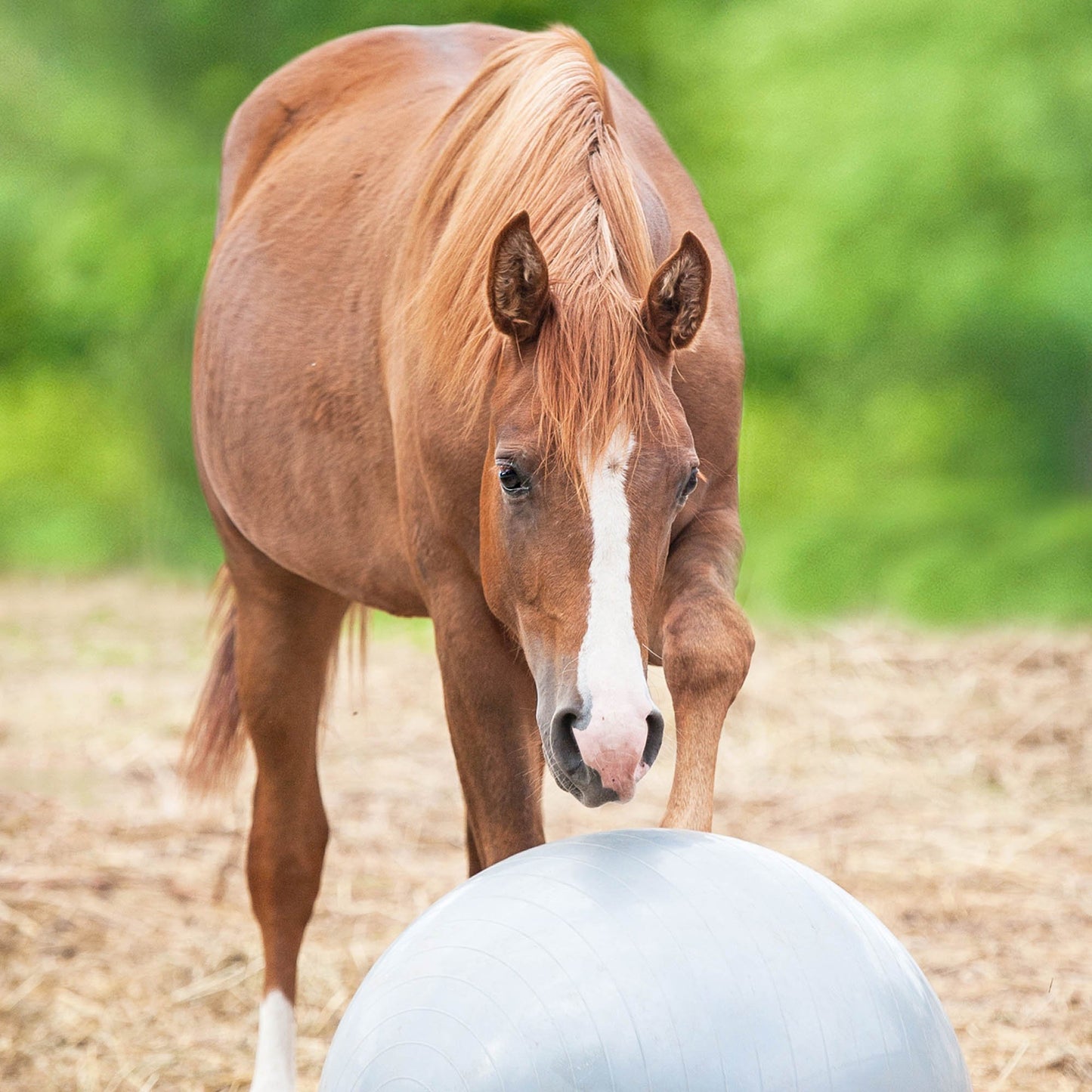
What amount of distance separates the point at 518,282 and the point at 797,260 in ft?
24.5

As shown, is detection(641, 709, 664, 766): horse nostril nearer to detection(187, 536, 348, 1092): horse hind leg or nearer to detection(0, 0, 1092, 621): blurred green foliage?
detection(187, 536, 348, 1092): horse hind leg

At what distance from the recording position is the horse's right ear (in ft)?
6.64

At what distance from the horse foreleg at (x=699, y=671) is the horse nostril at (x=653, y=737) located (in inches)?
11.9

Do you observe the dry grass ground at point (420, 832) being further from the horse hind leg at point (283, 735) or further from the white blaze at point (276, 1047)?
the horse hind leg at point (283, 735)

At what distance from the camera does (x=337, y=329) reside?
9.73ft

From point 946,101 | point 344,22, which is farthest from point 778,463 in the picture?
point 344,22

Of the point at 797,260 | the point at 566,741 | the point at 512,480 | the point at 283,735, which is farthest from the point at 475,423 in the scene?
the point at 797,260

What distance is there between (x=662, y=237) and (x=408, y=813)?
331 cm

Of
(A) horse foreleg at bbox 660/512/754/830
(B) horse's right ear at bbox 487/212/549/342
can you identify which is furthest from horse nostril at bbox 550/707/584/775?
(B) horse's right ear at bbox 487/212/549/342

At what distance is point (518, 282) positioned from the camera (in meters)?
2.06

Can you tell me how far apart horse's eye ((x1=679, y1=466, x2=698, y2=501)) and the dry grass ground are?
162cm

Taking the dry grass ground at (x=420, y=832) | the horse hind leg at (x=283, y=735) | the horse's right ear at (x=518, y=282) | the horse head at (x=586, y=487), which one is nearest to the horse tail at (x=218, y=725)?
the horse hind leg at (x=283, y=735)

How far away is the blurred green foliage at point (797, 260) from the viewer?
342 inches

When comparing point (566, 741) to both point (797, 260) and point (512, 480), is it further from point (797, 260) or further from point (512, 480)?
point (797, 260)
